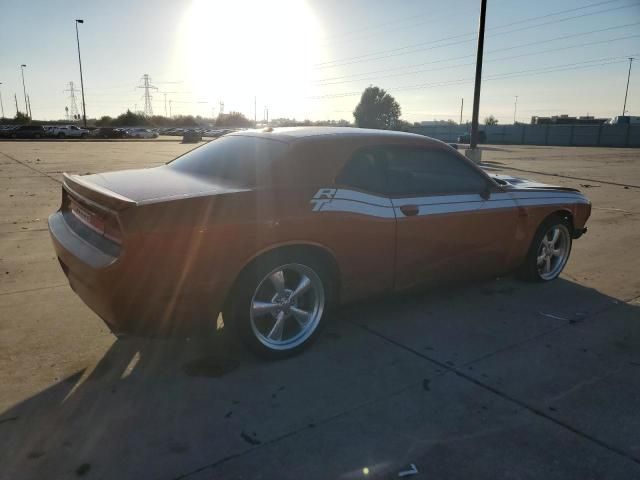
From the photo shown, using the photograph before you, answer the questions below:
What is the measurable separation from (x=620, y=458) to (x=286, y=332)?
204 cm

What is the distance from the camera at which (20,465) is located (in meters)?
2.26

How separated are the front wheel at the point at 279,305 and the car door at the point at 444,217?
2.33 ft

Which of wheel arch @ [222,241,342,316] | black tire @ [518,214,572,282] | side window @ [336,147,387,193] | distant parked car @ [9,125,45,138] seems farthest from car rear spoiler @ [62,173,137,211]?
distant parked car @ [9,125,45,138]

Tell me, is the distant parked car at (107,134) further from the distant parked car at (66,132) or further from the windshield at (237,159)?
the windshield at (237,159)

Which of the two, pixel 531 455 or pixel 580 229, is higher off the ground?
pixel 580 229

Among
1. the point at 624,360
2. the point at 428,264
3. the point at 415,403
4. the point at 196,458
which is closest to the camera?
the point at 196,458

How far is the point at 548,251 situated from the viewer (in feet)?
16.5

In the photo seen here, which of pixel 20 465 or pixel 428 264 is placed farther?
pixel 428 264

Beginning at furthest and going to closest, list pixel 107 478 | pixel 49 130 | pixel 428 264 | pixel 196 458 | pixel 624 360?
pixel 49 130 → pixel 428 264 → pixel 624 360 → pixel 196 458 → pixel 107 478

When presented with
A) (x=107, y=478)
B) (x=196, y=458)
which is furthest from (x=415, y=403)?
(x=107, y=478)

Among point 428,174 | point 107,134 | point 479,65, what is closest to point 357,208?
point 428,174

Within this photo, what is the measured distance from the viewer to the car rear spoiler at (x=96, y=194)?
2.75 meters

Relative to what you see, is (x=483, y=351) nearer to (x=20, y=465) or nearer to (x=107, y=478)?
(x=107, y=478)

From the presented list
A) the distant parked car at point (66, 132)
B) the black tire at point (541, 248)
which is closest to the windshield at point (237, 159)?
the black tire at point (541, 248)
